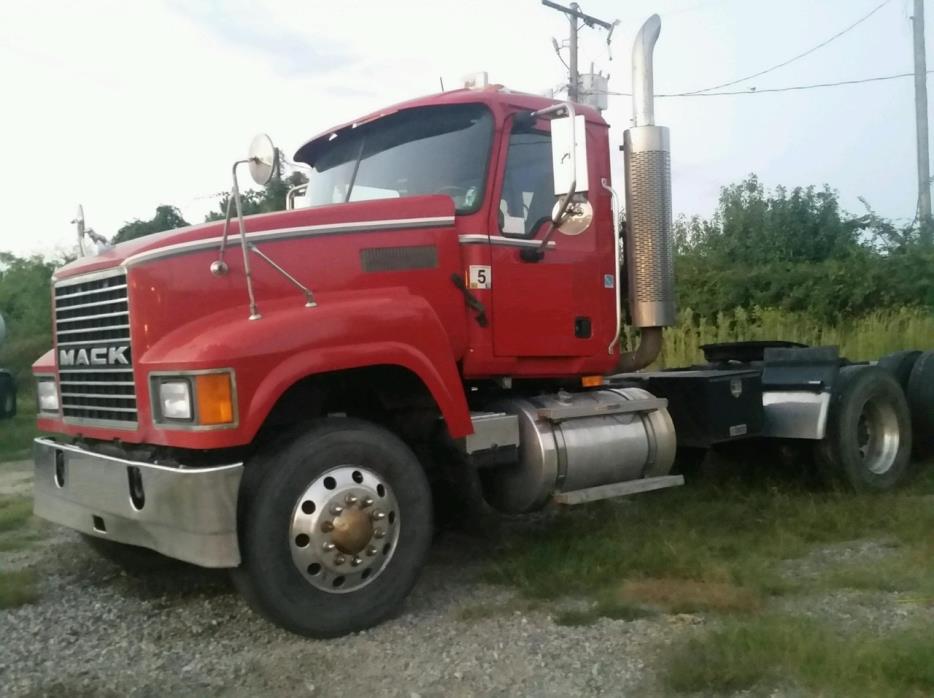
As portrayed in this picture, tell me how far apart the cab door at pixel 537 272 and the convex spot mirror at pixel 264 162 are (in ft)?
4.40

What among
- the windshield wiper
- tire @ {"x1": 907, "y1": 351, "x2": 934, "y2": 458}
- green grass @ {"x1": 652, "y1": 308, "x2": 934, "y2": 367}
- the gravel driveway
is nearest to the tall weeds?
green grass @ {"x1": 652, "y1": 308, "x2": 934, "y2": 367}

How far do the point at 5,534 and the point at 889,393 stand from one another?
6.76 metres

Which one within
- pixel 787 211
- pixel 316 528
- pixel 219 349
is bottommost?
pixel 316 528

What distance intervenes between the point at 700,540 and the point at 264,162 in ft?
11.2

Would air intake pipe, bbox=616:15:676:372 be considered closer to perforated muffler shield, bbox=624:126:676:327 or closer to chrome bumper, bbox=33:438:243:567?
perforated muffler shield, bbox=624:126:676:327

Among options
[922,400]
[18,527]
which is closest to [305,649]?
[18,527]

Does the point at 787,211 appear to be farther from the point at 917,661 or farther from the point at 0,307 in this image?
the point at 0,307

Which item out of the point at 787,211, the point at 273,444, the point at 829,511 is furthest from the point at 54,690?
the point at 787,211

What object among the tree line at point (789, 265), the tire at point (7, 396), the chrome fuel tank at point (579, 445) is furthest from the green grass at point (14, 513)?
the tree line at point (789, 265)

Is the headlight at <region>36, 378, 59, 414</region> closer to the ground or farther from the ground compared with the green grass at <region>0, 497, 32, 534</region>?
farther from the ground

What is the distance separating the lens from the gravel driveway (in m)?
3.78

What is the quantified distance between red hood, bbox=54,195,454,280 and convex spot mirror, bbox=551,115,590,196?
0.67 meters

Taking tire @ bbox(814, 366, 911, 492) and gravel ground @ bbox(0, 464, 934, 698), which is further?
tire @ bbox(814, 366, 911, 492)

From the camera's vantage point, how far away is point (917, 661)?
363 cm
